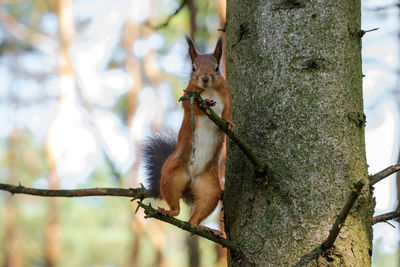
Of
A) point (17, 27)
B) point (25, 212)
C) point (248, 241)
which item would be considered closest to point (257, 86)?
point (248, 241)

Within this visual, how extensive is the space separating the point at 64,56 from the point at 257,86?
819cm

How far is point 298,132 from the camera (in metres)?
1.11

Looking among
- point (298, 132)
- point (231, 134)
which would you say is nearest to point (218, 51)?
point (298, 132)

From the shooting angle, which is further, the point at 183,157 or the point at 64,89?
the point at 64,89

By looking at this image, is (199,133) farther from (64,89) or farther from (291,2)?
(64,89)

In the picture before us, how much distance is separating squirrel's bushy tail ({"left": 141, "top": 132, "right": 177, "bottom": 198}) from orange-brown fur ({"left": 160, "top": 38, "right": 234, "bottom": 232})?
11.2 inches

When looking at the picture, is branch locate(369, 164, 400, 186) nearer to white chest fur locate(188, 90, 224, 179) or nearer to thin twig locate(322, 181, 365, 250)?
thin twig locate(322, 181, 365, 250)

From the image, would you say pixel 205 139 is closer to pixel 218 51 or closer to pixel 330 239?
pixel 218 51

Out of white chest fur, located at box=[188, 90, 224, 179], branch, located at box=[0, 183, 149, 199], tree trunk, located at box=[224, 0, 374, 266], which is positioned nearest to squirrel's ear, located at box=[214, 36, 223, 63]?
white chest fur, located at box=[188, 90, 224, 179]

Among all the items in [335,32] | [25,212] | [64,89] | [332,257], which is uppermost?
[25,212]

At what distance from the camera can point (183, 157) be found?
1625mm

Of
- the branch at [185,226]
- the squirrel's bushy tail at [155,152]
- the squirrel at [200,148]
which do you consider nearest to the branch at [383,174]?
the branch at [185,226]

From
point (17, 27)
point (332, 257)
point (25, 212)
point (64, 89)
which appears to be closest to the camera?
point (332, 257)

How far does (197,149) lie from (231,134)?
27.1 inches
